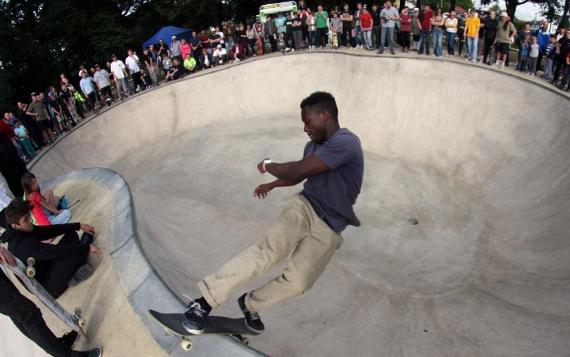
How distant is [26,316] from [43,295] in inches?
8.3

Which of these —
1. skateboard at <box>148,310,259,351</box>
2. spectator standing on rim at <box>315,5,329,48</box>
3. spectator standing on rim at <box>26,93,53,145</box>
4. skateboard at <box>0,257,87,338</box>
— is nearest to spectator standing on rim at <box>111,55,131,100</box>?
spectator standing on rim at <box>26,93,53,145</box>

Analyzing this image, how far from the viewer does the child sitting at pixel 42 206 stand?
A: 5.65m

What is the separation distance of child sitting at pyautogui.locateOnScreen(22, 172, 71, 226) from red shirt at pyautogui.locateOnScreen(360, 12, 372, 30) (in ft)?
35.8

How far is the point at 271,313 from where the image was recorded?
567 cm

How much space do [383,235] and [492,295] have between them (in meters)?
2.36

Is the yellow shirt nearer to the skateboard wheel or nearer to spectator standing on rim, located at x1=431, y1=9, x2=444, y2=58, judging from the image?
spectator standing on rim, located at x1=431, y1=9, x2=444, y2=58

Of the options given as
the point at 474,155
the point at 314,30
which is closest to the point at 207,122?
the point at 314,30

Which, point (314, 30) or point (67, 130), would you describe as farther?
point (314, 30)

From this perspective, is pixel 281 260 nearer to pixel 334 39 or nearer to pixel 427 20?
pixel 427 20

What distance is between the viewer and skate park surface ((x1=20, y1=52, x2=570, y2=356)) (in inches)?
211

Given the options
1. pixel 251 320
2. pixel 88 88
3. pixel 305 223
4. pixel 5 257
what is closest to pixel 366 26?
pixel 88 88

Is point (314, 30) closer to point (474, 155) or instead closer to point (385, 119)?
point (385, 119)

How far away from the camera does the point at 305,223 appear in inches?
127

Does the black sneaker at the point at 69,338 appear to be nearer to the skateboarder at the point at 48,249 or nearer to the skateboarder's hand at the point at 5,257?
the skateboarder at the point at 48,249
